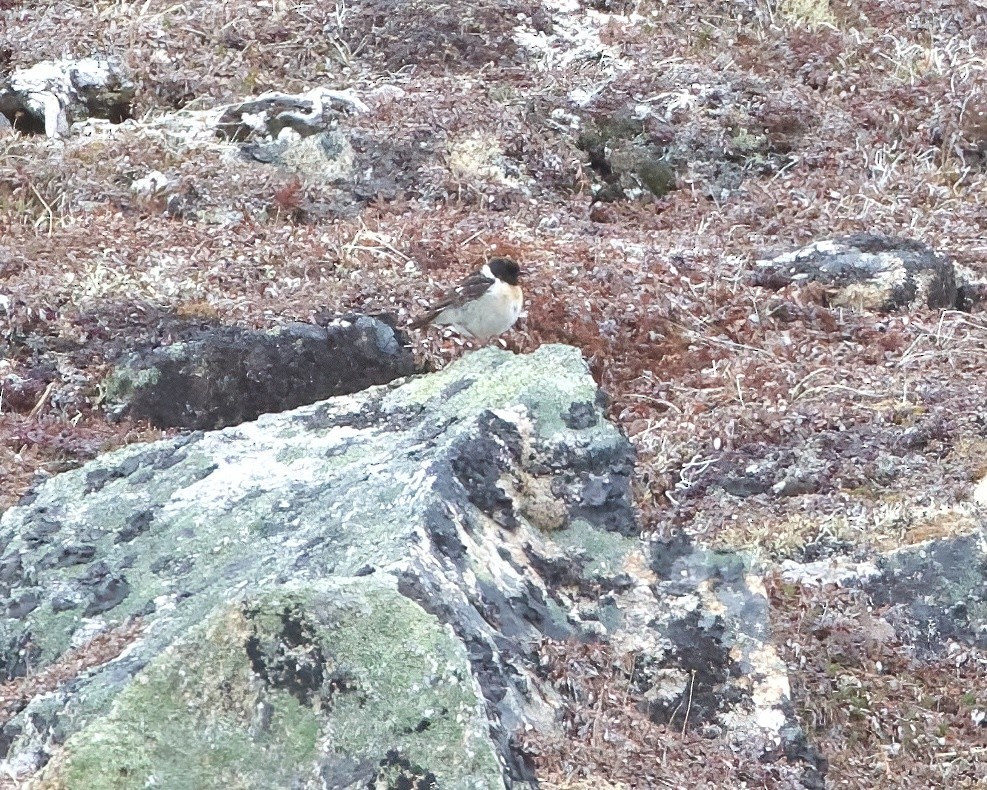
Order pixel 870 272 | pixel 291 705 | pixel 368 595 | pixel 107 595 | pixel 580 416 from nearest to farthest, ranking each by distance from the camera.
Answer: pixel 291 705 < pixel 368 595 < pixel 107 595 < pixel 580 416 < pixel 870 272

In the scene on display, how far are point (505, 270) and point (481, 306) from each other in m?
0.48

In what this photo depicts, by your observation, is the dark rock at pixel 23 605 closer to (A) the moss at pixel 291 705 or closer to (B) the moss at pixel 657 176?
(A) the moss at pixel 291 705

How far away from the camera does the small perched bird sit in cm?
923

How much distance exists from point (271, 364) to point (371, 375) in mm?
685

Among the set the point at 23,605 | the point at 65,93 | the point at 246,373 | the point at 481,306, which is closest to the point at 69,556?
the point at 23,605

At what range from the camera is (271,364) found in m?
9.01

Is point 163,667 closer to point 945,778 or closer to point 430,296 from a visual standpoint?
point 945,778

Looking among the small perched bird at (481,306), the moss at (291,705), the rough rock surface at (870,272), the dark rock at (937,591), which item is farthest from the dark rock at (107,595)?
the rough rock surface at (870,272)

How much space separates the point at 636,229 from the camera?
1311 cm

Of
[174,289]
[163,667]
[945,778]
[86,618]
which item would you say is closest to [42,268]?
[174,289]

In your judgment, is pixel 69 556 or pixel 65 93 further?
pixel 65 93

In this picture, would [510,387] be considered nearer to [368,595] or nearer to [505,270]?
[368,595]

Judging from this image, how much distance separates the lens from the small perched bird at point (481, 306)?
9.23 metres

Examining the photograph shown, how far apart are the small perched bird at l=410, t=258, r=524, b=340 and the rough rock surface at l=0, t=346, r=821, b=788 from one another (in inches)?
85.0
